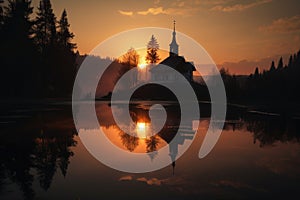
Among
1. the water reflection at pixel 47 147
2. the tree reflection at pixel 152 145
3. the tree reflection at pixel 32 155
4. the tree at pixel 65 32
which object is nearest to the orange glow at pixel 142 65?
the tree at pixel 65 32

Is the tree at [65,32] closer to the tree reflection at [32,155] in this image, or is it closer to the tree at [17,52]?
the tree at [17,52]

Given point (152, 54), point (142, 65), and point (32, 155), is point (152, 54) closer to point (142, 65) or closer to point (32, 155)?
point (142, 65)

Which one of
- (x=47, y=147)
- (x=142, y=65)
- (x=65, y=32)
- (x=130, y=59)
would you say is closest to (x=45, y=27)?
(x=65, y=32)

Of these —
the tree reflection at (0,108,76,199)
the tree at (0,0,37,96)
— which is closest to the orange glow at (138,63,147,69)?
the tree at (0,0,37,96)

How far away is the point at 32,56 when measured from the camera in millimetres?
52344

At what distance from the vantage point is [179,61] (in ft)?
288

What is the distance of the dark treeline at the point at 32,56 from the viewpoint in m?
49.5

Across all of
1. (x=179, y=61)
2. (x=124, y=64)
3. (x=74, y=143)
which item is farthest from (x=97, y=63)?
(x=74, y=143)

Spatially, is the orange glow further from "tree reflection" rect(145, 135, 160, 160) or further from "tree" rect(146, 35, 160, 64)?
"tree reflection" rect(145, 135, 160, 160)

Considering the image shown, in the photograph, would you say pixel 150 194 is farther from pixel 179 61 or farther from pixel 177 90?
pixel 179 61

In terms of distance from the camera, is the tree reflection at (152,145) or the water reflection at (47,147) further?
the tree reflection at (152,145)

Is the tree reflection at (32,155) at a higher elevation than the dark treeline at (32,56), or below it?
below

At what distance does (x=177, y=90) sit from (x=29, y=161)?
7179 centimetres

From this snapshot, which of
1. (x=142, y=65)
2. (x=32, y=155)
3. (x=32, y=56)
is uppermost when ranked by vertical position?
(x=142, y=65)
